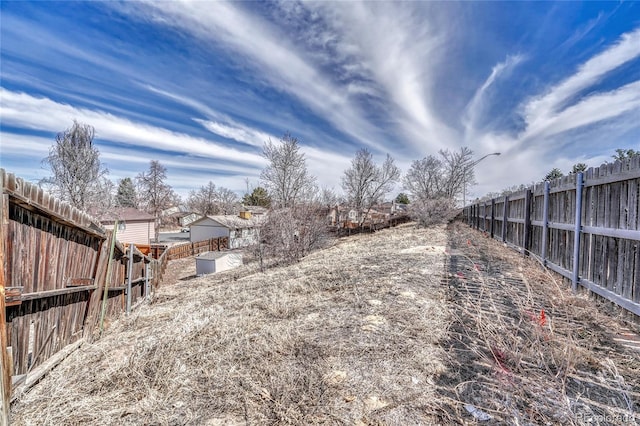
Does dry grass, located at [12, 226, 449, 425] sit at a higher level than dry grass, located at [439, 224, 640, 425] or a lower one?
lower

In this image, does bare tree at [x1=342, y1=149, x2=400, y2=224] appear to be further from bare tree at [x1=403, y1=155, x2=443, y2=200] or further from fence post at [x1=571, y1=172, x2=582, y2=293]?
fence post at [x1=571, y1=172, x2=582, y2=293]

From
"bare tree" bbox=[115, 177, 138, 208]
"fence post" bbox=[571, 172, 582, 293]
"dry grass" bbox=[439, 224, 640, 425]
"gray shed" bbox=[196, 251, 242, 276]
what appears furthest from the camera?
"bare tree" bbox=[115, 177, 138, 208]

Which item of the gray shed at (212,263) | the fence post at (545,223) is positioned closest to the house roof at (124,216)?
the gray shed at (212,263)

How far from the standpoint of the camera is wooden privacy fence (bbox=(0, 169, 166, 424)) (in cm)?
199

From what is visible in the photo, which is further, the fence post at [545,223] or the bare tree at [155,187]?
the bare tree at [155,187]

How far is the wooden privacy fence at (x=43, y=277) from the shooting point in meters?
1.99

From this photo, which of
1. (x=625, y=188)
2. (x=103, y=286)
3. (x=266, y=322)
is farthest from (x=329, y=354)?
(x=625, y=188)

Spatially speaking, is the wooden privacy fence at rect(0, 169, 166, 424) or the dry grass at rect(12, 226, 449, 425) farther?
the wooden privacy fence at rect(0, 169, 166, 424)

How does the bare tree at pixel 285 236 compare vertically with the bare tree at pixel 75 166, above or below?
below

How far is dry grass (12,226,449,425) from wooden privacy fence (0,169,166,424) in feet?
0.77

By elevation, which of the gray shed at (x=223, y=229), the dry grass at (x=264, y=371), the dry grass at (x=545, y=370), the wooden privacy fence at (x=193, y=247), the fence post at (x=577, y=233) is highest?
the fence post at (x=577, y=233)

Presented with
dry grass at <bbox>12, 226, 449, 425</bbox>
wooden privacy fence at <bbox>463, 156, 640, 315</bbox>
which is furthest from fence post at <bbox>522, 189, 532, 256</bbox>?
dry grass at <bbox>12, 226, 449, 425</bbox>

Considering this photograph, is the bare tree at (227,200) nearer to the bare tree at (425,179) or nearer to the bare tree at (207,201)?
the bare tree at (207,201)

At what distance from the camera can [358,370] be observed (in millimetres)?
2217
